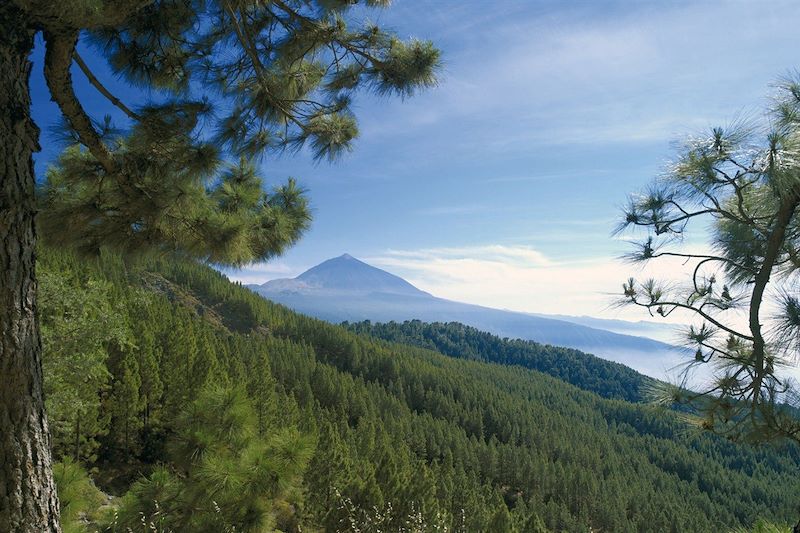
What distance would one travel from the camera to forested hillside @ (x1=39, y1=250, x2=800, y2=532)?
5293mm

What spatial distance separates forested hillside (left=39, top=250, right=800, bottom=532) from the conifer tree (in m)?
0.78

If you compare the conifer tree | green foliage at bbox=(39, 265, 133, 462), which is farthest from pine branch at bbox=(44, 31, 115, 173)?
green foliage at bbox=(39, 265, 133, 462)

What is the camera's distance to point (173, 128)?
3613 millimetres

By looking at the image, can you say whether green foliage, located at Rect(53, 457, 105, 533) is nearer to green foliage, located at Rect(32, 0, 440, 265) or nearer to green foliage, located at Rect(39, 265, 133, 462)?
green foliage, located at Rect(32, 0, 440, 265)

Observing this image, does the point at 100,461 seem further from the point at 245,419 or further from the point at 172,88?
the point at 172,88

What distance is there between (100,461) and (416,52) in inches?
1009

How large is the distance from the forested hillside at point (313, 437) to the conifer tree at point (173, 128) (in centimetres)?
78

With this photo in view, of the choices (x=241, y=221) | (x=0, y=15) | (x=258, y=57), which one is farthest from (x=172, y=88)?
(x=0, y=15)

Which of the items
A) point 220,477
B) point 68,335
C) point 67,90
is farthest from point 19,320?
point 68,335

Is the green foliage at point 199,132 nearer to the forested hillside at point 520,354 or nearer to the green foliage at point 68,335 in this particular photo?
the green foliage at point 68,335

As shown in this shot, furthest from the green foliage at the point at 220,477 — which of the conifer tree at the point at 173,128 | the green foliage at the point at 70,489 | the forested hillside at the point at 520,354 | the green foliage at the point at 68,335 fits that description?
the forested hillside at the point at 520,354

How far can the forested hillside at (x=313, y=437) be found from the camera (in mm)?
5293

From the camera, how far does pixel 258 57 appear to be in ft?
13.2

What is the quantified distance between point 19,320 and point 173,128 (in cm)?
196
